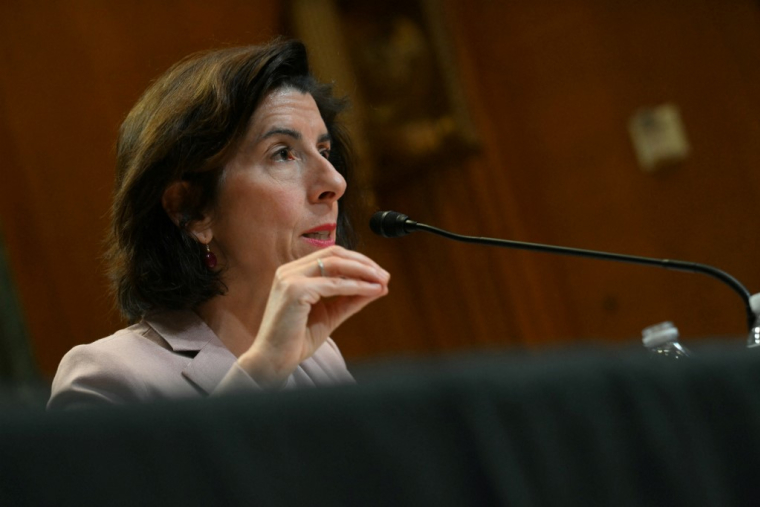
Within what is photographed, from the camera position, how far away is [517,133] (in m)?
3.83

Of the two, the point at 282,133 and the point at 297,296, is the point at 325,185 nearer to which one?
the point at 282,133

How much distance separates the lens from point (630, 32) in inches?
145

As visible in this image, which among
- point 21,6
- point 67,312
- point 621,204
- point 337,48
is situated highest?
point 21,6

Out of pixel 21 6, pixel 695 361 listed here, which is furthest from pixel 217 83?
pixel 21 6

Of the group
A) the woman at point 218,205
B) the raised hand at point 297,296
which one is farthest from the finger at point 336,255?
the woman at point 218,205

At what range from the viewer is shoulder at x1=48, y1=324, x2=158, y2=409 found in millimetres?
1524

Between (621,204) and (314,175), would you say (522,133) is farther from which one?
(314,175)

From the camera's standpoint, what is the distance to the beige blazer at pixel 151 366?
1.53 m

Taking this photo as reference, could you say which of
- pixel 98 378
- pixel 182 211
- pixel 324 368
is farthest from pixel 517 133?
pixel 98 378

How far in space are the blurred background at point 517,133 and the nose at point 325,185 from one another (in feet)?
4.98

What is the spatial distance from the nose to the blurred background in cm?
152

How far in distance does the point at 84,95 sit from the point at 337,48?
994mm

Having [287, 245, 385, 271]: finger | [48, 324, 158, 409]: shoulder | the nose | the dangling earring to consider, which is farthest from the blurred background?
[287, 245, 385, 271]: finger

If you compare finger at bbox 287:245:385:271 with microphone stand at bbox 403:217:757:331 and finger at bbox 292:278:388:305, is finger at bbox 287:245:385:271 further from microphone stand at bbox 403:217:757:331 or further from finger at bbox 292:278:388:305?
microphone stand at bbox 403:217:757:331
